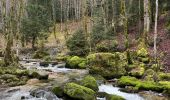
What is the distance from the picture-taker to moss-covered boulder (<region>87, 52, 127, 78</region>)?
23150mm

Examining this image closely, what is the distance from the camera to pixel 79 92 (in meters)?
16.5

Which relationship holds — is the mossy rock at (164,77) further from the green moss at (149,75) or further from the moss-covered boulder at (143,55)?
the moss-covered boulder at (143,55)

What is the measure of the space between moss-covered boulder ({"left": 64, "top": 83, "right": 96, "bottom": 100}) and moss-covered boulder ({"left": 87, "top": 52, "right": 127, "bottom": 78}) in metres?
6.09

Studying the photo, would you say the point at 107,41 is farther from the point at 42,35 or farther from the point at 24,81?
the point at 24,81

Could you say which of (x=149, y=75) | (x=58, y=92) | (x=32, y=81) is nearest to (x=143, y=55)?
(x=149, y=75)

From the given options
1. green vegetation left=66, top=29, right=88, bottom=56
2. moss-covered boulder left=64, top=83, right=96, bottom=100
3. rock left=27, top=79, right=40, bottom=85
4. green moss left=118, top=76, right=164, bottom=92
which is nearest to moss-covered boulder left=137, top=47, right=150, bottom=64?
green moss left=118, top=76, right=164, bottom=92

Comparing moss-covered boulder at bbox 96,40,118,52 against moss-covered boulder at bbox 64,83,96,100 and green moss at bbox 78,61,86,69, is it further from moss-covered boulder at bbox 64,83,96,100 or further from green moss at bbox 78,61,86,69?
moss-covered boulder at bbox 64,83,96,100

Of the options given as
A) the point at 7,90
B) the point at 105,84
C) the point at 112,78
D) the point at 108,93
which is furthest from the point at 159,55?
the point at 7,90

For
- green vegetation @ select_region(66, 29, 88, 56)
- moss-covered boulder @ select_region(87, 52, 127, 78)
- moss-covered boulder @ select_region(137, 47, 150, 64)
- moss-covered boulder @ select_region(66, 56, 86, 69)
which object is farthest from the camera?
green vegetation @ select_region(66, 29, 88, 56)

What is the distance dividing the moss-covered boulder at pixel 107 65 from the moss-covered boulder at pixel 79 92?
240 inches

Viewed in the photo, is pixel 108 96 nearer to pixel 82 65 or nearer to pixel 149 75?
pixel 149 75

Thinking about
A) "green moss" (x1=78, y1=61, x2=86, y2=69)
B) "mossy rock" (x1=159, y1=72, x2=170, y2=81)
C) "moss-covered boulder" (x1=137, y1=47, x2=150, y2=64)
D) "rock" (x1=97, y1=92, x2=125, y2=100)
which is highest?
"moss-covered boulder" (x1=137, y1=47, x2=150, y2=64)

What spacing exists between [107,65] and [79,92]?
7276 millimetres

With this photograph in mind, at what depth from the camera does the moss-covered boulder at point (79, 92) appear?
643 inches
